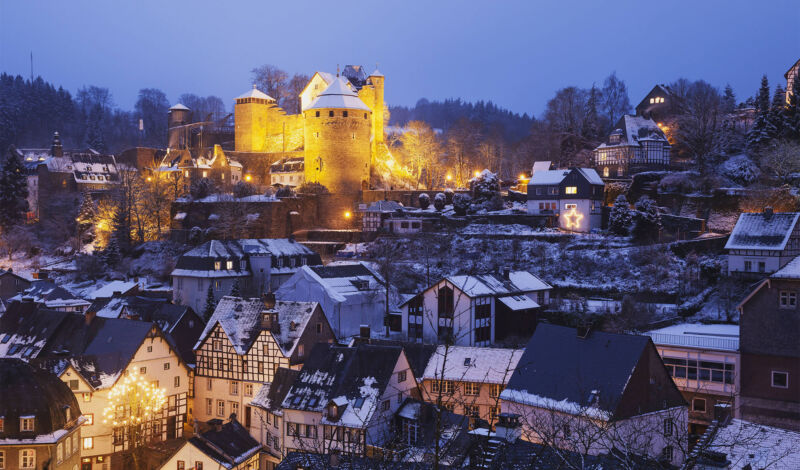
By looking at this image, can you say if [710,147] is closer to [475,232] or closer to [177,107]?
[475,232]

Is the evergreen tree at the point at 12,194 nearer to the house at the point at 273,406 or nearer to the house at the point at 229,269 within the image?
the house at the point at 229,269

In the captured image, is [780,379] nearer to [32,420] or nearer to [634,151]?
[32,420]

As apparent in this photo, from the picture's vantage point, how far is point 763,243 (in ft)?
96.9

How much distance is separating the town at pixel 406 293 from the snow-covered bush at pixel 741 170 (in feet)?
0.46

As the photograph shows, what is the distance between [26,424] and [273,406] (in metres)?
6.89

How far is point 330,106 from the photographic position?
2240 inches

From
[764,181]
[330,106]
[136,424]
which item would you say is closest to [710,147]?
[764,181]

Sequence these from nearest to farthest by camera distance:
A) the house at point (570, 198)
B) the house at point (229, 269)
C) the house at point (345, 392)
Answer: the house at point (345, 392) < the house at point (229, 269) < the house at point (570, 198)

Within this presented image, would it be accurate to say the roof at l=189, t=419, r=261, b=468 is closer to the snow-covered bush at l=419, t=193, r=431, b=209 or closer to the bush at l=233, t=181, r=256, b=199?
the snow-covered bush at l=419, t=193, r=431, b=209

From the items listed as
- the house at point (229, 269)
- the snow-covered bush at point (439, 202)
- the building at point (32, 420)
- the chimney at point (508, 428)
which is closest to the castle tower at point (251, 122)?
the snow-covered bush at point (439, 202)

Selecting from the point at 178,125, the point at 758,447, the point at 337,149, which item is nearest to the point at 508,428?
the point at 758,447

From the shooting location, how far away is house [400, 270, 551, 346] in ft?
96.4

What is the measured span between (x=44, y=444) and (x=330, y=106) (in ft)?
133

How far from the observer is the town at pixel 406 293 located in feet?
59.6
